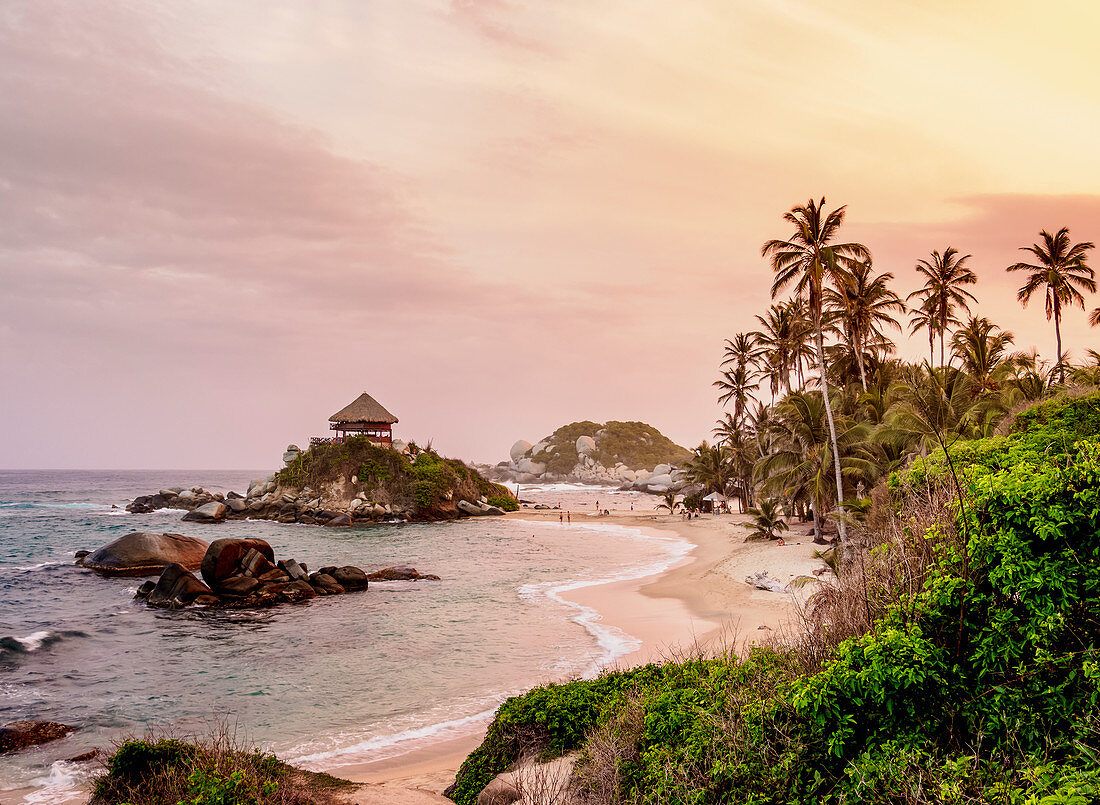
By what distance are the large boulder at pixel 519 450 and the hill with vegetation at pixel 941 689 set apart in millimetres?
170074

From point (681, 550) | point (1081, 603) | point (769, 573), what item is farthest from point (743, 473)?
point (1081, 603)

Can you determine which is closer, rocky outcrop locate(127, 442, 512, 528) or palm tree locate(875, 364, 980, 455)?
palm tree locate(875, 364, 980, 455)

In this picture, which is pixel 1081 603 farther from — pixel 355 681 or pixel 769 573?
pixel 769 573

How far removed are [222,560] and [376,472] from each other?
1624 inches

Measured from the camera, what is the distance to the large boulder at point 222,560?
25234 mm

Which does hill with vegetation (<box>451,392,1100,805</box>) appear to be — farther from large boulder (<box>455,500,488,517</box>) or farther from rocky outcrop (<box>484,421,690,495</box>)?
rocky outcrop (<box>484,421,690,495</box>)

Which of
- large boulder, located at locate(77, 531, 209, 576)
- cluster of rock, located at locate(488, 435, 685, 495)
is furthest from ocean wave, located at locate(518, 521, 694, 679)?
cluster of rock, located at locate(488, 435, 685, 495)

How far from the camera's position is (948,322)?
40.5 meters

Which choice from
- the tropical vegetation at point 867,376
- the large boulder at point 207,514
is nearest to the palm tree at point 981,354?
the tropical vegetation at point 867,376

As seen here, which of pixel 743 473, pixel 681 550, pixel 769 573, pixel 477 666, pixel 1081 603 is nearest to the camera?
pixel 1081 603

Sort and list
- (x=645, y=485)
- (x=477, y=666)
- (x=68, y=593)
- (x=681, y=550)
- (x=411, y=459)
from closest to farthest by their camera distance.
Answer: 1. (x=477, y=666)
2. (x=68, y=593)
3. (x=681, y=550)
4. (x=411, y=459)
5. (x=645, y=485)

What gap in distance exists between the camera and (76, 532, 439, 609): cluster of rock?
24406 millimetres

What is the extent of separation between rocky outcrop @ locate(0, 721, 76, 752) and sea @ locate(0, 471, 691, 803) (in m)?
0.30

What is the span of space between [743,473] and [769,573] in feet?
113
